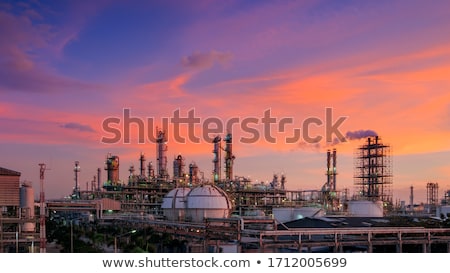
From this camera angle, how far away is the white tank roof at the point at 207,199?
1709 inches

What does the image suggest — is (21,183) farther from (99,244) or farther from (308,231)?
(308,231)

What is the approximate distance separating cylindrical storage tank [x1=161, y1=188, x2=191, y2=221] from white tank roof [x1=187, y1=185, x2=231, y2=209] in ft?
3.51

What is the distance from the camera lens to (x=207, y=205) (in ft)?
143

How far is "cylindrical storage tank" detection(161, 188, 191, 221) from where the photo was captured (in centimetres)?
4574

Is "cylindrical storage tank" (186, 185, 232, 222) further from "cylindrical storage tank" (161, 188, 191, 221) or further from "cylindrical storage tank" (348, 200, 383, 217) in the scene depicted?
"cylindrical storage tank" (348, 200, 383, 217)

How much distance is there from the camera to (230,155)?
6419 cm

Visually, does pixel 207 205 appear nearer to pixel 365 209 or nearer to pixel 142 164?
pixel 365 209

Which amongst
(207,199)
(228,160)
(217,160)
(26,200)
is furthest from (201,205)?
(217,160)

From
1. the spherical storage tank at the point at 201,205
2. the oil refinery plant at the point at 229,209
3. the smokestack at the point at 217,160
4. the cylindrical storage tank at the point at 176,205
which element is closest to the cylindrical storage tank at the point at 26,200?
the oil refinery plant at the point at 229,209

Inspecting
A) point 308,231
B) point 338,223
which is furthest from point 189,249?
point 338,223

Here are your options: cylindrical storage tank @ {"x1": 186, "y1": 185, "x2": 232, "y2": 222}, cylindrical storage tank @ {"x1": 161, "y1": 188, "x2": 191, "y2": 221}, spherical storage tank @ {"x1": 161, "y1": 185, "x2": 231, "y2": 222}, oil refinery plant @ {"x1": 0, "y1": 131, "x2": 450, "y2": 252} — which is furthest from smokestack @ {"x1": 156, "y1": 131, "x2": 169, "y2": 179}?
cylindrical storage tank @ {"x1": 186, "y1": 185, "x2": 232, "y2": 222}

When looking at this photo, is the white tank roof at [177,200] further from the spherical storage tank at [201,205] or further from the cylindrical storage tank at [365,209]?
the cylindrical storage tank at [365,209]
